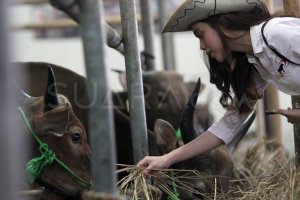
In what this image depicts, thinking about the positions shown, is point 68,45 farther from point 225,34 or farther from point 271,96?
point 225,34

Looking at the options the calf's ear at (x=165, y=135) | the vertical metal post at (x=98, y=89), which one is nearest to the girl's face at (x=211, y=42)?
the calf's ear at (x=165, y=135)

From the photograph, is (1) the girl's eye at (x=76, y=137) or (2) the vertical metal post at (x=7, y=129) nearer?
(2) the vertical metal post at (x=7, y=129)

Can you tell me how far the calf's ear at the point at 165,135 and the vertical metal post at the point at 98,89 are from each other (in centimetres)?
208

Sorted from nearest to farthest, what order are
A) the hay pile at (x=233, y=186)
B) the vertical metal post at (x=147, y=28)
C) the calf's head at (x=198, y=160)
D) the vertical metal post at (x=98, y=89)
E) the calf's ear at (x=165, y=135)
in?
the vertical metal post at (x=98, y=89), the hay pile at (x=233, y=186), the calf's head at (x=198, y=160), the calf's ear at (x=165, y=135), the vertical metal post at (x=147, y=28)

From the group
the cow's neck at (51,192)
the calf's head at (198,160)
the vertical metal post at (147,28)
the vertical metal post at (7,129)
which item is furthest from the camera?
the vertical metal post at (147,28)

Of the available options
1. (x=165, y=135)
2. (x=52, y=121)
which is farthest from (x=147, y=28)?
(x=52, y=121)

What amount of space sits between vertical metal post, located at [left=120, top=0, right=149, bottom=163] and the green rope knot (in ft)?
1.31

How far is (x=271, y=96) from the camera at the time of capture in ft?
16.1

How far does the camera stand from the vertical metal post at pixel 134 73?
2961 mm

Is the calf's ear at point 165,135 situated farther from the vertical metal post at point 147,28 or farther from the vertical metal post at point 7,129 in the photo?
the vertical metal post at point 7,129

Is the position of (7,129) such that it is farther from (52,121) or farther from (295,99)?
(295,99)

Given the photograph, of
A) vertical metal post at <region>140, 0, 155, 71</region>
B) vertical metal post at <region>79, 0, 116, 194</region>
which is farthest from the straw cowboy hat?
vertical metal post at <region>140, 0, 155, 71</region>

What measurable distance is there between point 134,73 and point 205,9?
432mm

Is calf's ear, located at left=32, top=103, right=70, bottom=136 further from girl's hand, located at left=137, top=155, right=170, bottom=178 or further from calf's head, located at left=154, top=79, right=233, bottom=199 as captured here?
calf's head, located at left=154, top=79, right=233, bottom=199
